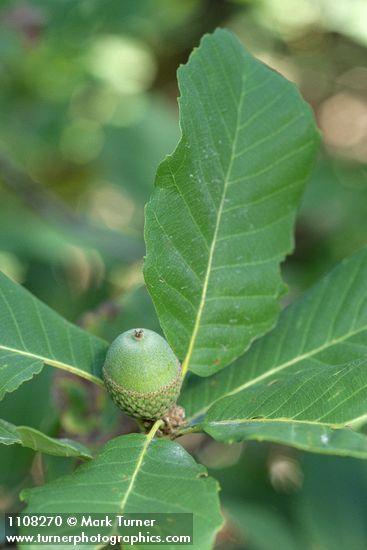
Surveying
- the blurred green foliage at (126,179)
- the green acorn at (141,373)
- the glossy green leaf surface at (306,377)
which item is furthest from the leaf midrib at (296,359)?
the blurred green foliage at (126,179)

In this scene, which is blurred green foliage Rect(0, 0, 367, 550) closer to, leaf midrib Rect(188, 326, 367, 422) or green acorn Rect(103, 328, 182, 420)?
leaf midrib Rect(188, 326, 367, 422)

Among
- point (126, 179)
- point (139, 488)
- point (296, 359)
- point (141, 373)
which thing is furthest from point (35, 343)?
point (126, 179)

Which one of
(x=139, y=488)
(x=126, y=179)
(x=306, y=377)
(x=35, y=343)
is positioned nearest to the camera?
(x=139, y=488)

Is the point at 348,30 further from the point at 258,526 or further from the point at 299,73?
the point at 258,526

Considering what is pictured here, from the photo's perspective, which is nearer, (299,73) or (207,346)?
(207,346)

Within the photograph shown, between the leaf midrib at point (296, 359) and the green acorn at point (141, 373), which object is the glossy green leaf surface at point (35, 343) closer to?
the green acorn at point (141, 373)

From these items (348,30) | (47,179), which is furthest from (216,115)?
(47,179)

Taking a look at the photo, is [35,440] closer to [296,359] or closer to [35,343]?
[35,343]
